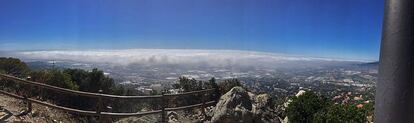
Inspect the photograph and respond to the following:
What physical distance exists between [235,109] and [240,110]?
157 mm

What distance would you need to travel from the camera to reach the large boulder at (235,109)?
11602mm

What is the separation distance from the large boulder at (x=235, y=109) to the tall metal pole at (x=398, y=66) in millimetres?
10205

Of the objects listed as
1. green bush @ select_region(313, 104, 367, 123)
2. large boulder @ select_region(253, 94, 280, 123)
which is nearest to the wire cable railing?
large boulder @ select_region(253, 94, 280, 123)

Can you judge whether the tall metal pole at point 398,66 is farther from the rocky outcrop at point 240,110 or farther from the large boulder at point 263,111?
the large boulder at point 263,111

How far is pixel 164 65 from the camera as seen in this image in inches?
1025

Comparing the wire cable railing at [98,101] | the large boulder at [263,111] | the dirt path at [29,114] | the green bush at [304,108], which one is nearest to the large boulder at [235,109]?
the large boulder at [263,111]

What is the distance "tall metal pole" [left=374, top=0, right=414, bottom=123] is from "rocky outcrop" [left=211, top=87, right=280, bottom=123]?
33.5 feet

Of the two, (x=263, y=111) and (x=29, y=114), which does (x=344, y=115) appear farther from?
(x=29, y=114)

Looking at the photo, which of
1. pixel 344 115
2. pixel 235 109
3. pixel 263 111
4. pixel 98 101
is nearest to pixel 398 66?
pixel 98 101

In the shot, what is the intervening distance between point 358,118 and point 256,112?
290 centimetres

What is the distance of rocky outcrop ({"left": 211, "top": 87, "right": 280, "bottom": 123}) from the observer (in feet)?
38.1

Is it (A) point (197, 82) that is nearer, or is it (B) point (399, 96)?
(B) point (399, 96)

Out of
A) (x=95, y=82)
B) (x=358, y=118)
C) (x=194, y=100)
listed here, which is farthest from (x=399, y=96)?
(x=95, y=82)

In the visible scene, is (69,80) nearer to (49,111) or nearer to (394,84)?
(49,111)
